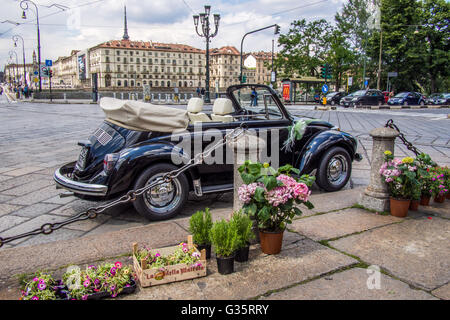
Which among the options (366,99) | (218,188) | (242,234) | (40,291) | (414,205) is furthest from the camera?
(366,99)

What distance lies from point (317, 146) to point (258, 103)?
3.62 feet

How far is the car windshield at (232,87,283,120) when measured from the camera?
17.7 feet

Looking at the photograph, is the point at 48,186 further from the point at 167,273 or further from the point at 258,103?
the point at 167,273

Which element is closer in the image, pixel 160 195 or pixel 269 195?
pixel 269 195

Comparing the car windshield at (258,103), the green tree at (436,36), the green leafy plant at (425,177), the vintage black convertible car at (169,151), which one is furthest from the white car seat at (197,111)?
the green tree at (436,36)

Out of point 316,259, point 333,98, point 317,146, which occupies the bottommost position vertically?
point 316,259

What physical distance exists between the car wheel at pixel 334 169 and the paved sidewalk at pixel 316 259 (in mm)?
1088

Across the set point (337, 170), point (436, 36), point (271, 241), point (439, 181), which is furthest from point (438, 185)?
point (436, 36)

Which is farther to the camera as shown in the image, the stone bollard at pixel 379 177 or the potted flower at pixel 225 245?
the stone bollard at pixel 379 177

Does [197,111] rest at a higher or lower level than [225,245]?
higher

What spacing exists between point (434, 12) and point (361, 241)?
47.6 metres

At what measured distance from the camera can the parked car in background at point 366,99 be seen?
29.7 m

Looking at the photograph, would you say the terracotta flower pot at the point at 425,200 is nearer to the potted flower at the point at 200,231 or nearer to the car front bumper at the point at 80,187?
the potted flower at the point at 200,231

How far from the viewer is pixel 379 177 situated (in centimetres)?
442
